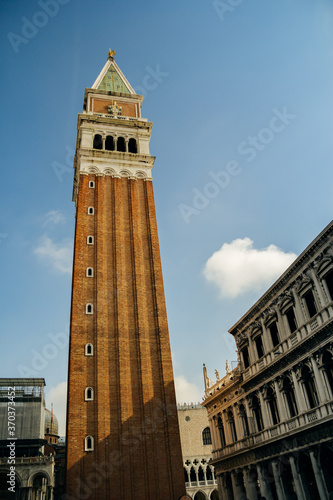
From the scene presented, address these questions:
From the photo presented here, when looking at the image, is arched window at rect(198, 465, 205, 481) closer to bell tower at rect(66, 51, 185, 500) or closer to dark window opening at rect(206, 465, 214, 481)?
dark window opening at rect(206, 465, 214, 481)

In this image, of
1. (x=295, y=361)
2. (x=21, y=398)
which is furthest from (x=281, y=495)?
(x=21, y=398)

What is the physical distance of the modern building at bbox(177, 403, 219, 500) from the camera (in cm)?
6500

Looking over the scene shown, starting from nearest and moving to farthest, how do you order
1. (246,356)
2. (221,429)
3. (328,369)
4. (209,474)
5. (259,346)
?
(328,369), (259,346), (246,356), (221,429), (209,474)

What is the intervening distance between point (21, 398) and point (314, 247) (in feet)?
167

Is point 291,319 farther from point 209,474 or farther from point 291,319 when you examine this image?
point 209,474

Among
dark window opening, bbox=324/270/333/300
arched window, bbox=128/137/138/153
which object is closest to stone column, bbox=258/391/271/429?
dark window opening, bbox=324/270/333/300

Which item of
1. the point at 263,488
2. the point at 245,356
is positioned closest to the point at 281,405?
the point at 263,488

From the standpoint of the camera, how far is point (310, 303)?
88.9ft

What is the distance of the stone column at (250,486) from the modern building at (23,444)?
27.9 m

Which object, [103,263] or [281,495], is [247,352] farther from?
[103,263]

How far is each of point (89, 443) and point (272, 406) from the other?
1372 cm

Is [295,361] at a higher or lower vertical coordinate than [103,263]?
lower

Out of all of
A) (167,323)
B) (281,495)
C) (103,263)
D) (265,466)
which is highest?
(103,263)

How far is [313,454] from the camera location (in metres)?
24.2
